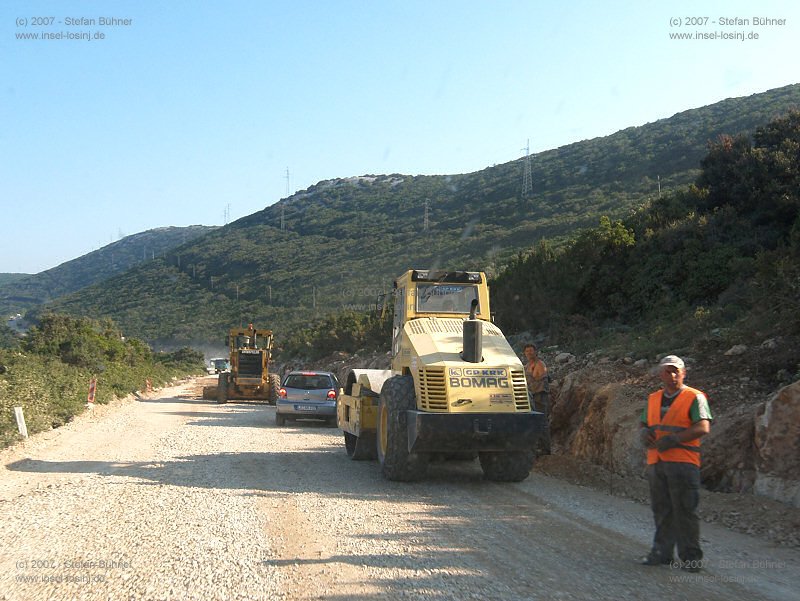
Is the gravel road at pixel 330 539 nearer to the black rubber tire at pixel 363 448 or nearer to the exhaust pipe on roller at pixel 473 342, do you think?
the black rubber tire at pixel 363 448

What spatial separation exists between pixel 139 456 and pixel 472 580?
29.5 feet

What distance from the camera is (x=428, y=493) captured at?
368 inches

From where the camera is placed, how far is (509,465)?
1005cm

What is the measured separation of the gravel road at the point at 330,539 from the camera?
5.40 metres

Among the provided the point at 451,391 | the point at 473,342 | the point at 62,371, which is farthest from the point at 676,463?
the point at 62,371

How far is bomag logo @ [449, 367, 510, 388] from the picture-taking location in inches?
374

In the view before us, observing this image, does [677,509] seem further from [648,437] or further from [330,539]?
[330,539]

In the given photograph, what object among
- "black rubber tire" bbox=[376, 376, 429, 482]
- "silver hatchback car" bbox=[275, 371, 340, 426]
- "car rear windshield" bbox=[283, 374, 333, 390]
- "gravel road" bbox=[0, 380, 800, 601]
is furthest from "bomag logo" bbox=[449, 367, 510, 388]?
"car rear windshield" bbox=[283, 374, 333, 390]

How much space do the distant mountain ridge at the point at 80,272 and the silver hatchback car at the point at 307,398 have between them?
363 feet

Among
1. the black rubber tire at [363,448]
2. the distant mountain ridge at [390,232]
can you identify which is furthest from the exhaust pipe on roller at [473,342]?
the distant mountain ridge at [390,232]

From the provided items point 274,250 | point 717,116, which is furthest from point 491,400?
point 274,250

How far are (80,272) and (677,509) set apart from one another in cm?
16594

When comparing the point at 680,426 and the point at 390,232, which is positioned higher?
the point at 390,232

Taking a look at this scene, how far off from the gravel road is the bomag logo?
4.68 feet
